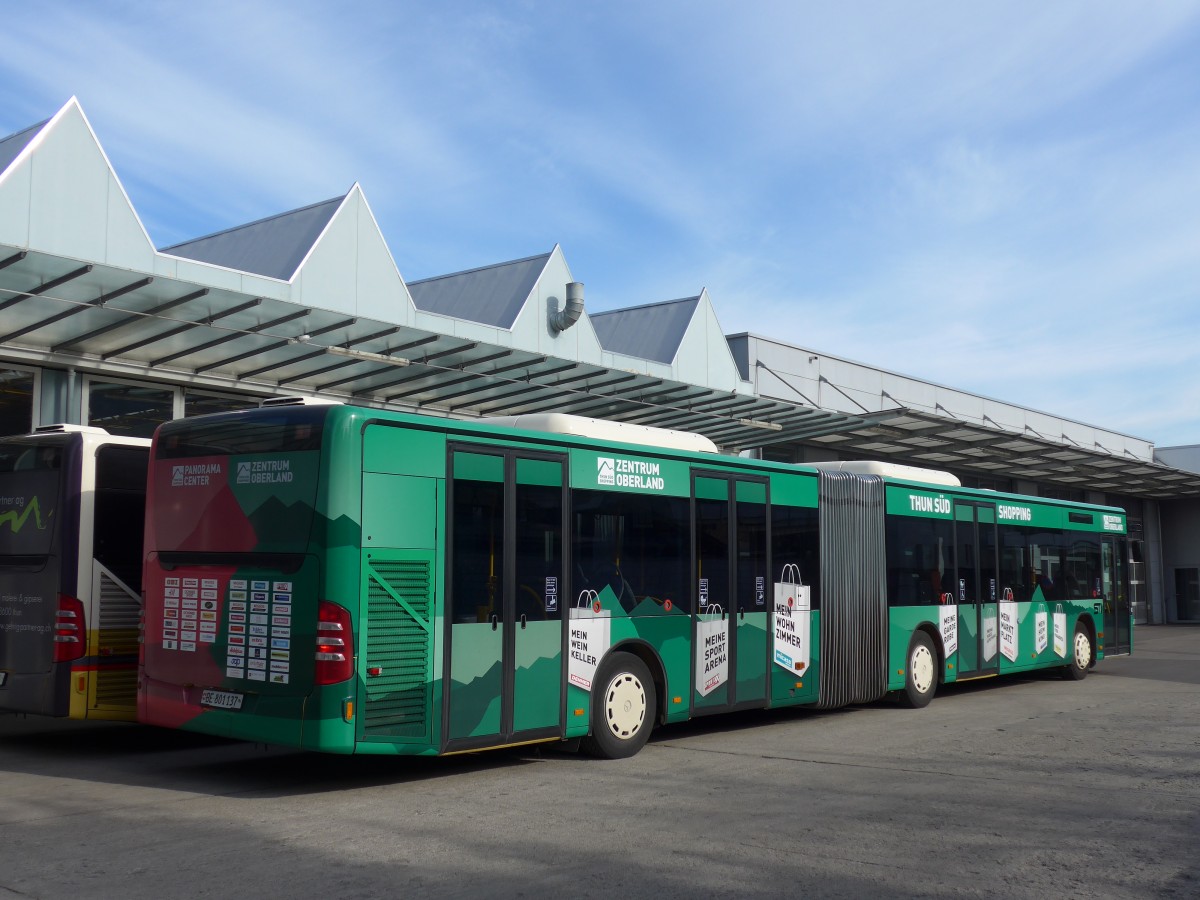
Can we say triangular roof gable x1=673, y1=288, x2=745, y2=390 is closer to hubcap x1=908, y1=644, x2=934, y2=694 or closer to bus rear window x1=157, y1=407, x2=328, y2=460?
hubcap x1=908, y1=644, x2=934, y2=694

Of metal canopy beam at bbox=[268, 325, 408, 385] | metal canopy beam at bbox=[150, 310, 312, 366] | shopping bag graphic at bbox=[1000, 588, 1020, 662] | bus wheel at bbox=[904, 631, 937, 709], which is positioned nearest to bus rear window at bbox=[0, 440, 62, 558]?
metal canopy beam at bbox=[150, 310, 312, 366]

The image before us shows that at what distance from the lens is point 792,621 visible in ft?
42.2

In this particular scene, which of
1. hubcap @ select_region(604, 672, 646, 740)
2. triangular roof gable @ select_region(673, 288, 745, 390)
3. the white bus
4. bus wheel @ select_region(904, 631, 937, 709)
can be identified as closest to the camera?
the white bus

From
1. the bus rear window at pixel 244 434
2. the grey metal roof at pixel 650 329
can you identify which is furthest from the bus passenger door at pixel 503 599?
the grey metal roof at pixel 650 329

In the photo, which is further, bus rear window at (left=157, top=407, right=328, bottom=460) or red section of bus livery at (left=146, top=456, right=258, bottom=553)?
red section of bus livery at (left=146, top=456, right=258, bottom=553)

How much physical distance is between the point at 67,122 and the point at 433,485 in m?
7.81

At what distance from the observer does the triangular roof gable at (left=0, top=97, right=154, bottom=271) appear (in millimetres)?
12680

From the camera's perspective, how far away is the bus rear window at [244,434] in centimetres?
852

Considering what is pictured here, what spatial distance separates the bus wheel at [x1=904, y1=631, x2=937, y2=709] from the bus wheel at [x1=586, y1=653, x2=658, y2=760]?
17.7ft

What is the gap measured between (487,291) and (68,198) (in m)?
8.91

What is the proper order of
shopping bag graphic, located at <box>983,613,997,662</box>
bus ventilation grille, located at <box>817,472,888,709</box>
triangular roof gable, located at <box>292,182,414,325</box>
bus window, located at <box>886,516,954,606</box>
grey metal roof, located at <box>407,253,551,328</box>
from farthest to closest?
grey metal roof, located at <box>407,253,551,328</box> < shopping bag graphic, located at <box>983,613,997,662</box> < triangular roof gable, located at <box>292,182,414,325</box> < bus window, located at <box>886,516,954,606</box> < bus ventilation grille, located at <box>817,472,888,709</box>

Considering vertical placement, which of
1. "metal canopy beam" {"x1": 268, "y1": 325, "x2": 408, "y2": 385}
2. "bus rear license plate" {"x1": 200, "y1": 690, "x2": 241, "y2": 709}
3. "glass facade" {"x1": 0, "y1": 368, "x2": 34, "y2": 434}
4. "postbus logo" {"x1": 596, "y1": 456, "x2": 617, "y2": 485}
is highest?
"metal canopy beam" {"x1": 268, "y1": 325, "x2": 408, "y2": 385}

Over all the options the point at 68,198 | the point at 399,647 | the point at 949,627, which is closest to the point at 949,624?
the point at 949,627

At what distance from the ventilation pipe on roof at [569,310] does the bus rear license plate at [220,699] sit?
1228 cm
